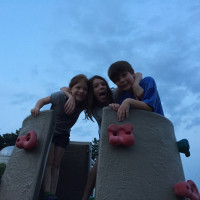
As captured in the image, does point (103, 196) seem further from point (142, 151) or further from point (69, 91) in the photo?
point (69, 91)

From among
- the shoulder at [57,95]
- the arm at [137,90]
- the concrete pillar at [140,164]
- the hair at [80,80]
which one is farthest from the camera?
the hair at [80,80]

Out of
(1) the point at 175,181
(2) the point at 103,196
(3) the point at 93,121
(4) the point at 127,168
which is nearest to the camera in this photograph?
(2) the point at 103,196

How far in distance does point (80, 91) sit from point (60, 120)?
509 millimetres

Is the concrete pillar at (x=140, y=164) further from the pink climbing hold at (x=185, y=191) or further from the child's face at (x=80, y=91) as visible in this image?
the child's face at (x=80, y=91)

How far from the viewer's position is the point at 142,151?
2316 millimetres

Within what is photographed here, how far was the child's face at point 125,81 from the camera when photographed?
3057 millimetres

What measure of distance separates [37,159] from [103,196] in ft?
2.79

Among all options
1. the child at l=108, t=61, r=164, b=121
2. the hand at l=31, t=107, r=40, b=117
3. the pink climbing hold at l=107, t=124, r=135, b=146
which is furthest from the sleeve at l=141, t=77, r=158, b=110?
the hand at l=31, t=107, r=40, b=117

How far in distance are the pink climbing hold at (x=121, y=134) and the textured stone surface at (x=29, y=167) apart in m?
0.76

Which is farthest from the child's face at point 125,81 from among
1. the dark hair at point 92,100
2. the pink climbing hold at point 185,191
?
the pink climbing hold at point 185,191

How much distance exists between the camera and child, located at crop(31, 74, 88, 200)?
309cm

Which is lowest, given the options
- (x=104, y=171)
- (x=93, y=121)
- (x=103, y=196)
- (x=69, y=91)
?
(x=103, y=196)

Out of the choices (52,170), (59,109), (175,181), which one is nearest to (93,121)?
(59,109)

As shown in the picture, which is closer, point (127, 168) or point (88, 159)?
point (127, 168)
